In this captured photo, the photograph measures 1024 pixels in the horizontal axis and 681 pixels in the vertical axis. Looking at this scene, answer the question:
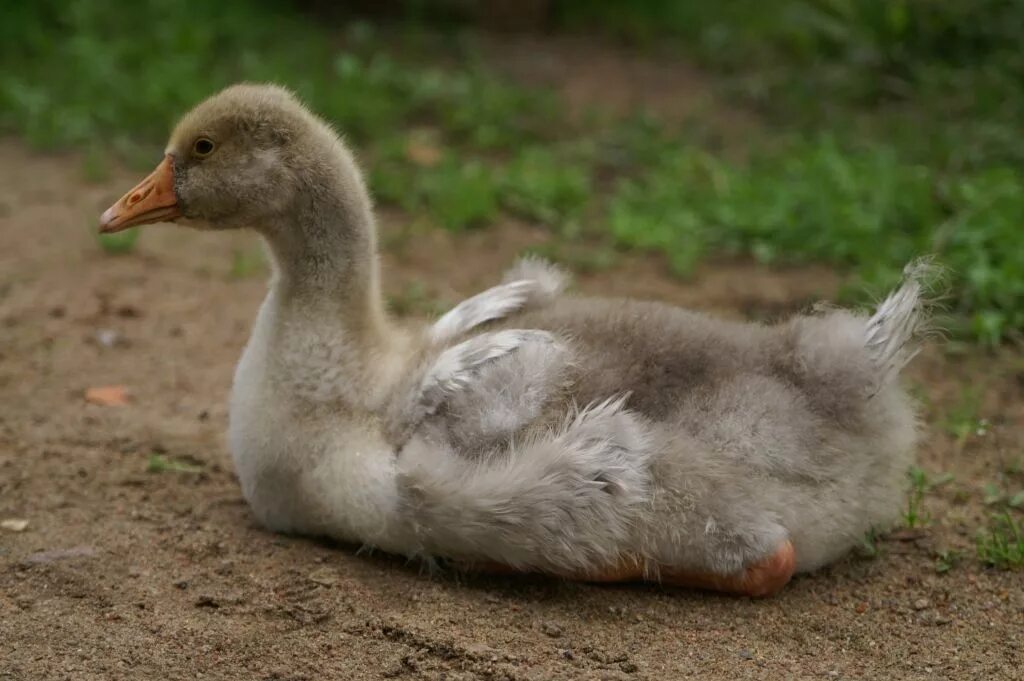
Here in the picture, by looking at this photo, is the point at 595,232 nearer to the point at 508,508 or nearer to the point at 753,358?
the point at 753,358

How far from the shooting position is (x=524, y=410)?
4.04 m

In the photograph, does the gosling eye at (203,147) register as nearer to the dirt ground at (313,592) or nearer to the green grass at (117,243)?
the dirt ground at (313,592)

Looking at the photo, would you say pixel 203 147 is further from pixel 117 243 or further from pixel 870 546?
pixel 117 243

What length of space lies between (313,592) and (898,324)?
2.08m

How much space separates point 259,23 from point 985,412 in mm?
6892

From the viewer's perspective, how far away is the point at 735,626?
400 centimetres

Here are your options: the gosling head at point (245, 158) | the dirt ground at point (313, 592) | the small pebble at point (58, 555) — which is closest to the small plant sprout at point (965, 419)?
the dirt ground at point (313, 592)

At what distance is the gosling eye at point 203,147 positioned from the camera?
4379mm

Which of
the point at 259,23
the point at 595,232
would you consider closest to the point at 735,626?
the point at 595,232

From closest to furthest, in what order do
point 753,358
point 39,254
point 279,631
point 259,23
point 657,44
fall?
point 279,631 → point 753,358 → point 39,254 → point 259,23 → point 657,44

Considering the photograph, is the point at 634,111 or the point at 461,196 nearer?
the point at 461,196

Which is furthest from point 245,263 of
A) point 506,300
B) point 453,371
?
point 453,371

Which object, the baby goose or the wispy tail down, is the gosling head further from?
the wispy tail down

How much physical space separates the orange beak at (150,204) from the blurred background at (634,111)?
109 inches
